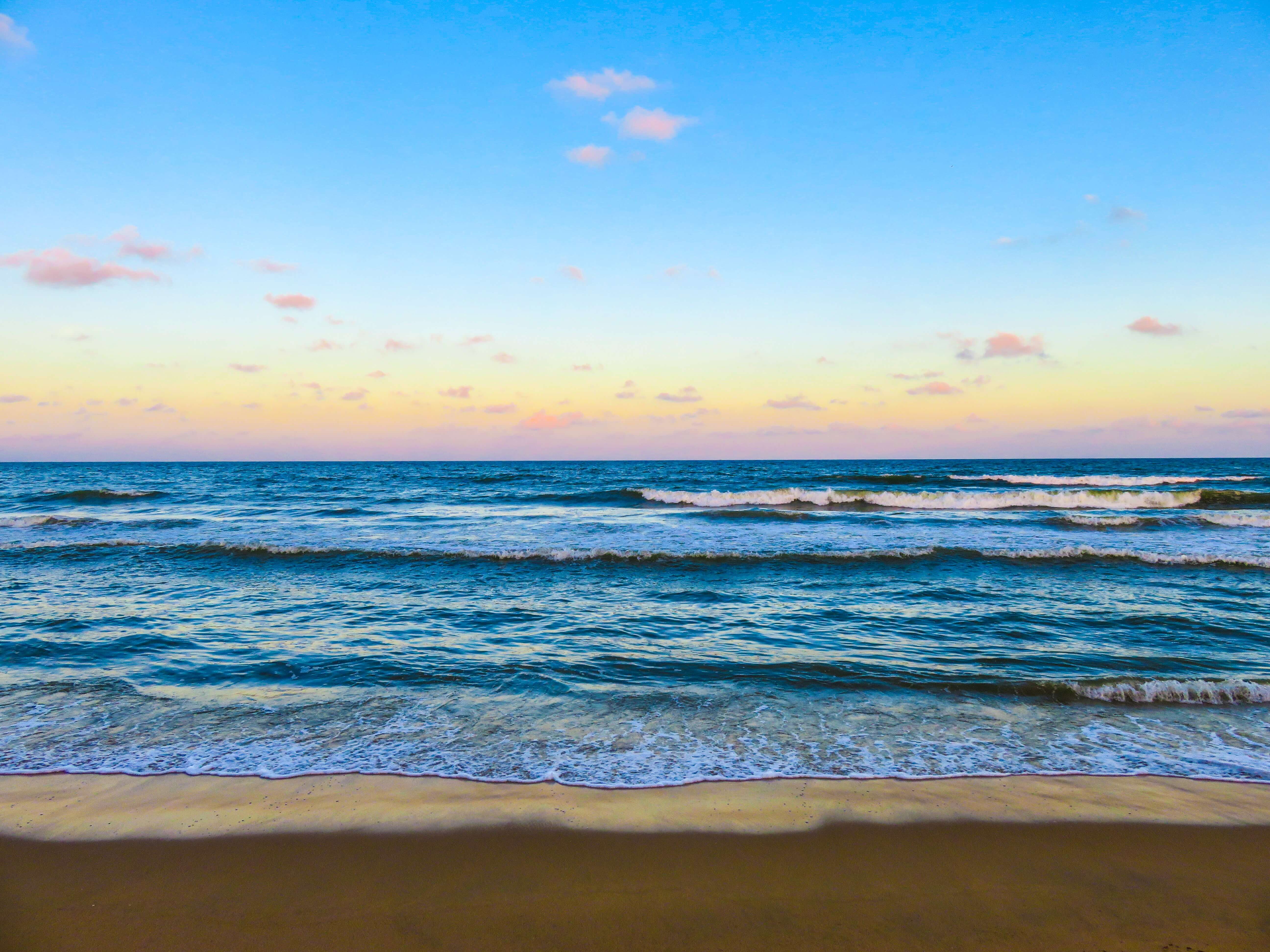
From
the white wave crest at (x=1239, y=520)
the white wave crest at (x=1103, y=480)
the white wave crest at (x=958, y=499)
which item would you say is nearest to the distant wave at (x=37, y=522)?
the white wave crest at (x=958, y=499)

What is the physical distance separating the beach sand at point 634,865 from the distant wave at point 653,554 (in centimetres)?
1032

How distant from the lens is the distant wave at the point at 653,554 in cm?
1473

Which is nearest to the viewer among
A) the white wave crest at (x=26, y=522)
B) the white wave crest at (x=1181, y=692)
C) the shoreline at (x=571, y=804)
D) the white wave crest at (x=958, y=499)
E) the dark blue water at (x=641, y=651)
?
the shoreline at (x=571, y=804)

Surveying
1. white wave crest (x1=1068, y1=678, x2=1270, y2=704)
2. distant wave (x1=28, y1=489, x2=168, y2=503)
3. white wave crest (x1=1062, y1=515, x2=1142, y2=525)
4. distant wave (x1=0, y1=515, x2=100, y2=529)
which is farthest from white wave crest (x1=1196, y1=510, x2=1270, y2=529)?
distant wave (x1=28, y1=489, x2=168, y2=503)

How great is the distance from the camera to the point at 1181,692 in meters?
6.50

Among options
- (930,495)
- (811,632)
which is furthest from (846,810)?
(930,495)

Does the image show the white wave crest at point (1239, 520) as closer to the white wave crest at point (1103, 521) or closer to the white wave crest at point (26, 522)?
the white wave crest at point (1103, 521)

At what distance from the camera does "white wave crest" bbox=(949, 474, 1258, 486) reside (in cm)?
4150

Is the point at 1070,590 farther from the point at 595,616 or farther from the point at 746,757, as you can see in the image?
the point at 746,757

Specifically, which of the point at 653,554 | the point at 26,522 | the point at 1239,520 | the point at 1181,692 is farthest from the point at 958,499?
the point at 26,522

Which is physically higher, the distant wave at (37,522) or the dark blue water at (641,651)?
the distant wave at (37,522)

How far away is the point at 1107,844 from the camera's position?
3957 mm

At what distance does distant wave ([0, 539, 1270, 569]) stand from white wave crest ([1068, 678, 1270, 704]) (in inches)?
315

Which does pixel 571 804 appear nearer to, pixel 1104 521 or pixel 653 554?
pixel 653 554
